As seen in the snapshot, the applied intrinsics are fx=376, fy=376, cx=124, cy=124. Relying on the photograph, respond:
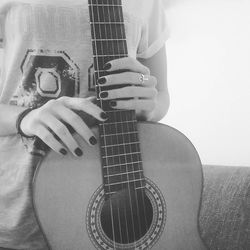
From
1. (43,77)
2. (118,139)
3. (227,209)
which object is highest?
(43,77)

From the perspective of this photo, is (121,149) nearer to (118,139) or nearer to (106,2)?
(118,139)

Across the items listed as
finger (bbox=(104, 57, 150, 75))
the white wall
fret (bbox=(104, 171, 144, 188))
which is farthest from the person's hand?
A: the white wall

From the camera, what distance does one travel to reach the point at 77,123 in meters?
0.56

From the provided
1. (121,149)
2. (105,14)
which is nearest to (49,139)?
(121,149)

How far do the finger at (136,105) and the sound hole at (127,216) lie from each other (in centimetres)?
14

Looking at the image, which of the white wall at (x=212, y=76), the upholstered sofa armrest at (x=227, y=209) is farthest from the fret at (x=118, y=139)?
the white wall at (x=212, y=76)

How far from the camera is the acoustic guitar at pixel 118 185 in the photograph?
0.57 m

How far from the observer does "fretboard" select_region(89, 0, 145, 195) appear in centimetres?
60

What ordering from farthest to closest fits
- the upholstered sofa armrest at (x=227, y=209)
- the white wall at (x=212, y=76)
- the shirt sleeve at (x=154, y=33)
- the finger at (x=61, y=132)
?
1. the white wall at (x=212, y=76)
2. the upholstered sofa armrest at (x=227, y=209)
3. the shirt sleeve at (x=154, y=33)
4. the finger at (x=61, y=132)

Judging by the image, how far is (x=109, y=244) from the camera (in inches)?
23.5

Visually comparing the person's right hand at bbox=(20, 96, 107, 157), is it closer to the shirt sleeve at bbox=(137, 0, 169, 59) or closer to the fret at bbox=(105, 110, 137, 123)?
the fret at bbox=(105, 110, 137, 123)

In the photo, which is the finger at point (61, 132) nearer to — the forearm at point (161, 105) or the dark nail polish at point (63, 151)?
the dark nail polish at point (63, 151)

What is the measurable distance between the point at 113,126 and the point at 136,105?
0.17 ft

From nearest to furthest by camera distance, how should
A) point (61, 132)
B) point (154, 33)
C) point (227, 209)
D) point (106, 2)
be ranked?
point (61, 132) < point (106, 2) < point (154, 33) < point (227, 209)
